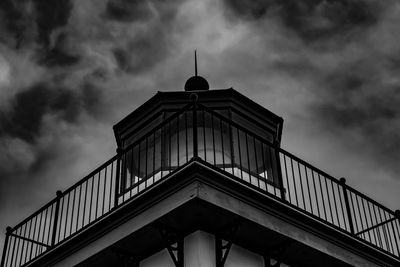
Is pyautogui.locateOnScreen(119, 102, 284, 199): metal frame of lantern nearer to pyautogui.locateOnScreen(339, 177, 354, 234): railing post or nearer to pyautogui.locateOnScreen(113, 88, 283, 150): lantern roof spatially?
pyautogui.locateOnScreen(113, 88, 283, 150): lantern roof

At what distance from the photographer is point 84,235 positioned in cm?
1141

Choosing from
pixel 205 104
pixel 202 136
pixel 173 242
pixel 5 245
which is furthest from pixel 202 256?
pixel 5 245

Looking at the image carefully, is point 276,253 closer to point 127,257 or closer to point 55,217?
point 127,257

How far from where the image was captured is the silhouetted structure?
9.88 m

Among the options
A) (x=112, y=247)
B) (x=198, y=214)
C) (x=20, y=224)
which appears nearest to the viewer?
(x=198, y=214)

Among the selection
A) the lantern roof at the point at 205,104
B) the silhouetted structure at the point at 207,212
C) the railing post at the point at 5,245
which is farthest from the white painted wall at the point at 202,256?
the railing post at the point at 5,245

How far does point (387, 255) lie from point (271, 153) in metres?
3.25

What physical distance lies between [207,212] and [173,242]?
42.1 inches

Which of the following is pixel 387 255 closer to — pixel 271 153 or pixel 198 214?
pixel 271 153

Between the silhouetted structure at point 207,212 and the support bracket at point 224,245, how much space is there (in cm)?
2

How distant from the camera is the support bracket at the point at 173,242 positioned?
9.88m

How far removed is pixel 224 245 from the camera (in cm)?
1029

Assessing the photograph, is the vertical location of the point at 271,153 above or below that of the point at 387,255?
above

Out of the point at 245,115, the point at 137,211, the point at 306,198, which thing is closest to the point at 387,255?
the point at 306,198
